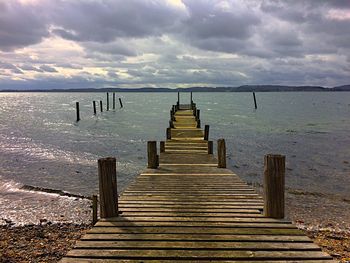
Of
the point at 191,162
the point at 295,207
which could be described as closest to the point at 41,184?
the point at 191,162

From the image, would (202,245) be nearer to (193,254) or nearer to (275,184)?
(193,254)

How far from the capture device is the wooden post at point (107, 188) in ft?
18.8

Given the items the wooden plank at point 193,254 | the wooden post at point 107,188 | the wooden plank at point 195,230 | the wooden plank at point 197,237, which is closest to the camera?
the wooden plank at point 193,254

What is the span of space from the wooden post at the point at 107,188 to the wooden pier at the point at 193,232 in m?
0.16

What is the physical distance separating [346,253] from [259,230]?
14.9 feet

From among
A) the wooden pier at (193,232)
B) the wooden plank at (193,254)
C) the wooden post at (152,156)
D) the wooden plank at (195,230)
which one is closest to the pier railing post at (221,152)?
the wooden post at (152,156)

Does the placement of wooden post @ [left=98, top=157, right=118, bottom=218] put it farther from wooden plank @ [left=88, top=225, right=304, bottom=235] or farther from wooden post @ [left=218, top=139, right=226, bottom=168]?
wooden post @ [left=218, top=139, right=226, bottom=168]

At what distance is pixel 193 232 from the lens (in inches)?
202

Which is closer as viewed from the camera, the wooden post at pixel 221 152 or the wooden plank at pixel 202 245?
the wooden plank at pixel 202 245

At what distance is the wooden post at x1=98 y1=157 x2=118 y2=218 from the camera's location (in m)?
5.74

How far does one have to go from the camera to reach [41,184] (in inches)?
647

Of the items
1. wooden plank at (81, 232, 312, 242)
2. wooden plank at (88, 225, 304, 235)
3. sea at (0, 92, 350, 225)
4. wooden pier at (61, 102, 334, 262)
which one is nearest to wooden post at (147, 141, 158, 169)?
wooden pier at (61, 102, 334, 262)

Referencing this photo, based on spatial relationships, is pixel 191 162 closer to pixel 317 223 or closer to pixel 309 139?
pixel 317 223

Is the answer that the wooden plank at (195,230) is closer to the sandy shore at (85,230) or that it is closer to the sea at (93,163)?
the sandy shore at (85,230)
